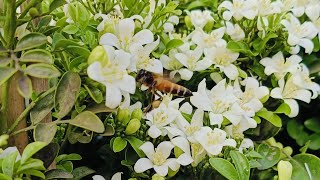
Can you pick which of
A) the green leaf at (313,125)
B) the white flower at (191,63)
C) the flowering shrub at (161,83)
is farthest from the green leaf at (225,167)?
the green leaf at (313,125)

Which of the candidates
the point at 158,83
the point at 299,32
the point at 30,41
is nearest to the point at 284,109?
the point at 299,32

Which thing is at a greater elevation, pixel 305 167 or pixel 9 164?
pixel 9 164

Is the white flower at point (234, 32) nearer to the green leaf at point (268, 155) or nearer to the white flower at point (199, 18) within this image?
the white flower at point (199, 18)

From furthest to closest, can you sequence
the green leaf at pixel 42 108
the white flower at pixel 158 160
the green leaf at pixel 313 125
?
the green leaf at pixel 313 125 < the white flower at pixel 158 160 < the green leaf at pixel 42 108

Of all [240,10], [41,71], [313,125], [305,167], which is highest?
[41,71]

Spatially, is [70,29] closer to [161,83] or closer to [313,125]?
[161,83]

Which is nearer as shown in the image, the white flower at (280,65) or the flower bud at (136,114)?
the flower bud at (136,114)

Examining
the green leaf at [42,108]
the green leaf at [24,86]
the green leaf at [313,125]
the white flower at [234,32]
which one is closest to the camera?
the green leaf at [24,86]

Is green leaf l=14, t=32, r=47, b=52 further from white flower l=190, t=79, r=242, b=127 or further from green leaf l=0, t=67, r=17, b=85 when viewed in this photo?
white flower l=190, t=79, r=242, b=127
